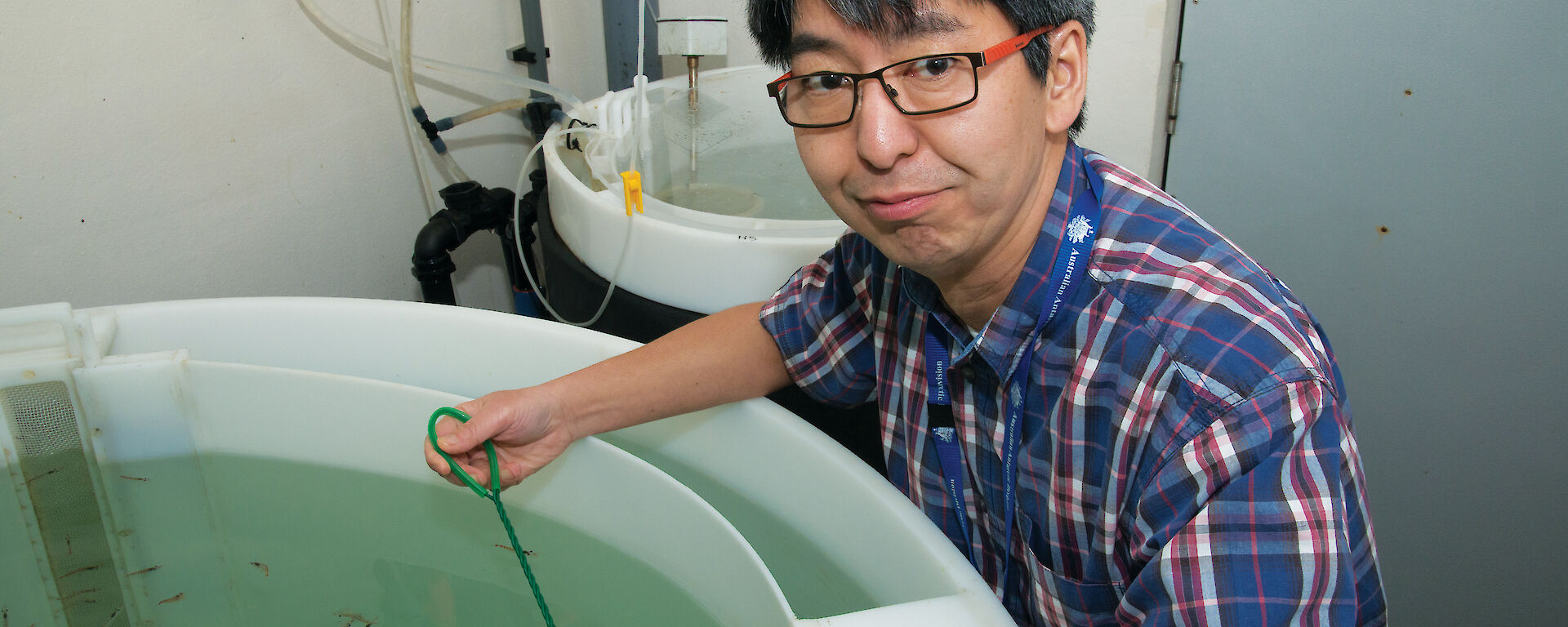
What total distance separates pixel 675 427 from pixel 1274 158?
100 cm

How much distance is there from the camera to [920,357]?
76 centimetres

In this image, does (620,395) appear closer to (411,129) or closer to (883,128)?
(883,128)

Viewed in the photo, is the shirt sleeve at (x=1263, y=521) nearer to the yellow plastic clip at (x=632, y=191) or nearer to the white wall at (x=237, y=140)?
the yellow plastic clip at (x=632, y=191)

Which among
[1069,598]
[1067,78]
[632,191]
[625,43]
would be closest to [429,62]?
[625,43]

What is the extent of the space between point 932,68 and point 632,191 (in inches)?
21.3

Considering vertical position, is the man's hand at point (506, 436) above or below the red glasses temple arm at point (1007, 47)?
below

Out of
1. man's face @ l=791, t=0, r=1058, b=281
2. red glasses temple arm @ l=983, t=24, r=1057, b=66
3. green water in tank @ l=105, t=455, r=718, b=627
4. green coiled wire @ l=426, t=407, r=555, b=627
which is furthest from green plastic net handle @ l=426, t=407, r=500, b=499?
red glasses temple arm @ l=983, t=24, r=1057, b=66

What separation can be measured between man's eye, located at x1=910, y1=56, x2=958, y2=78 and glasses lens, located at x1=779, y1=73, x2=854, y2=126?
0.15 feet

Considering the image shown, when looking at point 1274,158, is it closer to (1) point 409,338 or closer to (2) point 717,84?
(2) point 717,84

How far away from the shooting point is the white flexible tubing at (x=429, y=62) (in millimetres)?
1234

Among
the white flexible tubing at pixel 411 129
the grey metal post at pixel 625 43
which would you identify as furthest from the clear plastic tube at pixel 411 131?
the grey metal post at pixel 625 43

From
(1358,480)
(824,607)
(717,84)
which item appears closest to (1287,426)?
(1358,480)

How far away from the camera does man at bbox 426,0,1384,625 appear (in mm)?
497

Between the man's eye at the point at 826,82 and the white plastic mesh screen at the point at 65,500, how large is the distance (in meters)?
0.77
